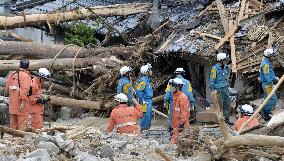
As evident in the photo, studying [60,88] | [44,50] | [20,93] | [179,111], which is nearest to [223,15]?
[60,88]

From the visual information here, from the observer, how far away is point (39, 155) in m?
6.76

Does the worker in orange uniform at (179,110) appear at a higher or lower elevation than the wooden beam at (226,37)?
lower

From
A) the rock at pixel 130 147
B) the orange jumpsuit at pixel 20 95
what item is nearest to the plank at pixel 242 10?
the orange jumpsuit at pixel 20 95

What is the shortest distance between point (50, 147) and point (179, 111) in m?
4.08

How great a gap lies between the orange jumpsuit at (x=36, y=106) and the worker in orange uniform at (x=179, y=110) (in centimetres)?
267

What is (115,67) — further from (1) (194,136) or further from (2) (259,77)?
(1) (194,136)

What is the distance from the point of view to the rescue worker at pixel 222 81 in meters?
12.8

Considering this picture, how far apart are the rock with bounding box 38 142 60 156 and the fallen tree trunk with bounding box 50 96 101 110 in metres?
7.57

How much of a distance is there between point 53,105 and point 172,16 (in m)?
4.31

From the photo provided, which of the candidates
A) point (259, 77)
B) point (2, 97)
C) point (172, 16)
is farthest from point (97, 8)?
point (259, 77)

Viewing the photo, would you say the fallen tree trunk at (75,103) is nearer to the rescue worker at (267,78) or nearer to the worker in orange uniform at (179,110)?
the worker in orange uniform at (179,110)

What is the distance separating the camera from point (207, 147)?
7359 mm

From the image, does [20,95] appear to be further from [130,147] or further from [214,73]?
[214,73]

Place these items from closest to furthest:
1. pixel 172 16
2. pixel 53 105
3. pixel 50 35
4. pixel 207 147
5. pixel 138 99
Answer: pixel 207 147
pixel 138 99
pixel 53 105
pixel 172 16
pixel 50 35
